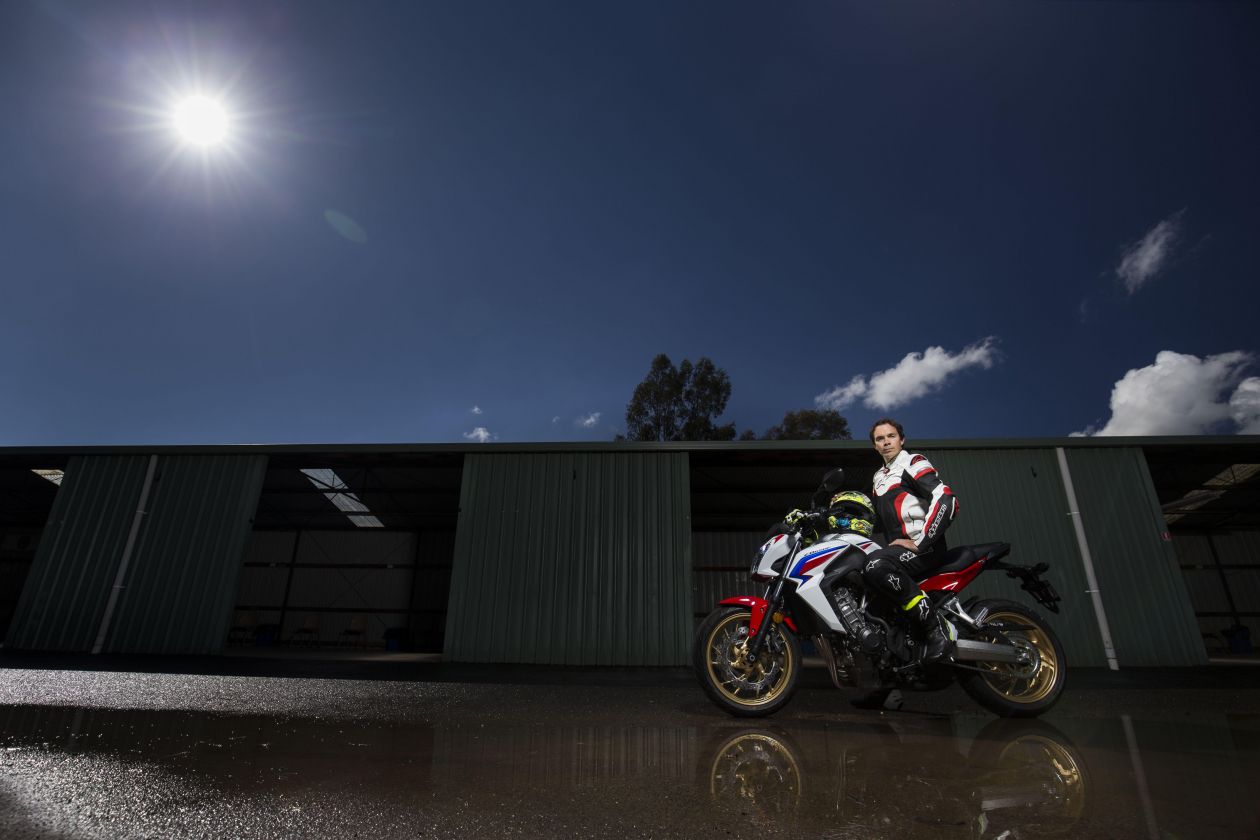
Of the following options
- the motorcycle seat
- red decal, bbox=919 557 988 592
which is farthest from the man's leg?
the motorcycle seat

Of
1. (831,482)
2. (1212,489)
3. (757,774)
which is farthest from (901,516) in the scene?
(1212,489)

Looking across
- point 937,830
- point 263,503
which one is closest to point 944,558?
point 937,830

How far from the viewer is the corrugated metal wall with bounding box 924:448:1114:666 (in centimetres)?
848

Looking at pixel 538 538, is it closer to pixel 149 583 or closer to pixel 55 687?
pixel 55 687

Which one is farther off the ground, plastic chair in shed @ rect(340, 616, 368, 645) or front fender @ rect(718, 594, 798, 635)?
front fender @ rect(718, 594, 798, 635)

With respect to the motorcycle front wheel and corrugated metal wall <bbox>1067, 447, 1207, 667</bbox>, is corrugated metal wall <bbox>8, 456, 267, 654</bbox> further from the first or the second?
corrugated metal wall <bbox>1067, 447, 1207, 667</bbox>

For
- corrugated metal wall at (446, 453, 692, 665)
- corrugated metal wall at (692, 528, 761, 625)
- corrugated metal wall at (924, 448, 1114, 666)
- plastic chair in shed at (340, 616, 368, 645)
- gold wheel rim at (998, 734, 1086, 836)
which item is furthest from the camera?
plastic chair in shed at (340, 616, 368, 645)

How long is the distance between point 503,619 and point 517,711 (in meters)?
5.25

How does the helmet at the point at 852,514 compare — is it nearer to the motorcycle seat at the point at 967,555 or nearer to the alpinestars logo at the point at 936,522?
the alpinestars logo at the point at 936,522

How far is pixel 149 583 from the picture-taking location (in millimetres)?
9422

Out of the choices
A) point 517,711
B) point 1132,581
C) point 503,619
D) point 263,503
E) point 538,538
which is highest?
point 263,503

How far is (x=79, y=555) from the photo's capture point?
958 centimetres

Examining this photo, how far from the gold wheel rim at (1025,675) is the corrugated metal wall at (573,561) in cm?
546

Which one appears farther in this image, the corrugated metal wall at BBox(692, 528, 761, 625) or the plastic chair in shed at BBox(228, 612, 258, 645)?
the plastic chair in shed at BBox(228, 612, 258, 645)
